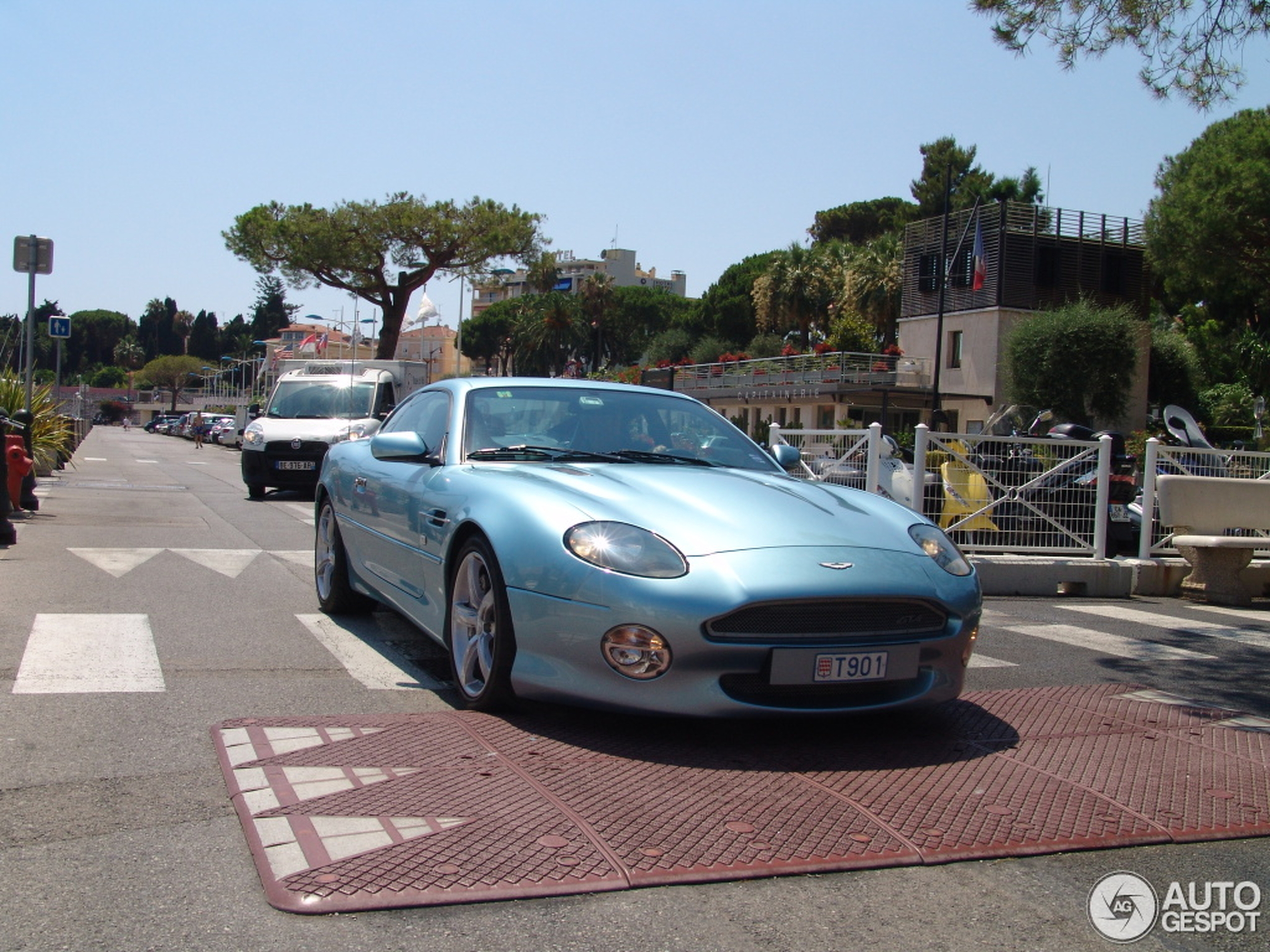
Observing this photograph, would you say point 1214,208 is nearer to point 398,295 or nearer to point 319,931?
point 398,295

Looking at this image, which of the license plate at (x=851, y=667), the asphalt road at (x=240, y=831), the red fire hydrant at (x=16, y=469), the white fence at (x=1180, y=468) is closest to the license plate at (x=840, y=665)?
the license plate at (x=851, y=667)

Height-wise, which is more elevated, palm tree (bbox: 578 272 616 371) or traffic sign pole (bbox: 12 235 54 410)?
palm tree (bbox: 578 272 616 371)

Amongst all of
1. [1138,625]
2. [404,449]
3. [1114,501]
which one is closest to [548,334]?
[1114,501]

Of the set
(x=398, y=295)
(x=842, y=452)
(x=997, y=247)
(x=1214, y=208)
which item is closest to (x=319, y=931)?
(x=842, y=452)

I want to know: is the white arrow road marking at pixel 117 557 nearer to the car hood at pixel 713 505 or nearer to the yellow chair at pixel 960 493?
the car hood at pixel 713 505

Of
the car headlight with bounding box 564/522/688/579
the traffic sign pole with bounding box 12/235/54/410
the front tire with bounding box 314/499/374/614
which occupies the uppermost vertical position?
the traffic sign pole with bounding box 12/235/54/410

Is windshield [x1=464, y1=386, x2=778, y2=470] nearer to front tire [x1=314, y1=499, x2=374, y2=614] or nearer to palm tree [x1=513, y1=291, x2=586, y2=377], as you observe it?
front tire [x1=314, y1=499, x2=374, y2=614]

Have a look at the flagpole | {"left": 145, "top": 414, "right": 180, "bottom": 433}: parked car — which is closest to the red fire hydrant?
the flagpole

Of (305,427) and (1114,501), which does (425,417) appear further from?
(305,427)

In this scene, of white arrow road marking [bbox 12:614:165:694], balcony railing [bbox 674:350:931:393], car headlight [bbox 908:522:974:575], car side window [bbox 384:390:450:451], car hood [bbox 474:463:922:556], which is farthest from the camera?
balcony railing [bbox 674:350:931:393]

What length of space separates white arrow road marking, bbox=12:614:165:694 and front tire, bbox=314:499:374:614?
1011 mm

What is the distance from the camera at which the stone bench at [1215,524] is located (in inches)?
392
